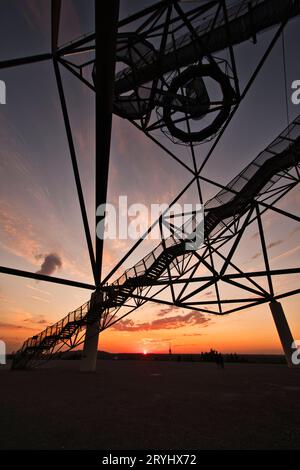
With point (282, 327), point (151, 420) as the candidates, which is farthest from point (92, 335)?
point (151, 420)

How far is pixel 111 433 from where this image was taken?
16.7 ft

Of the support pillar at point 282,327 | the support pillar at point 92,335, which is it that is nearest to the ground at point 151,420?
the support pillar at point 282,327

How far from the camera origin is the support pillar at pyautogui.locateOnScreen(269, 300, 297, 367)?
48.3ft

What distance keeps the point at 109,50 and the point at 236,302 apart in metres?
13.7

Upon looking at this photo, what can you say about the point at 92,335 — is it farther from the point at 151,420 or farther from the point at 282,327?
the point at 151,420

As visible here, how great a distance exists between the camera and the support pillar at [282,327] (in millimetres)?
14734

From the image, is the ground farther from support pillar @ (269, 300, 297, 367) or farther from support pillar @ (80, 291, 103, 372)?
support pillar @ (80, 291, 103, 372)

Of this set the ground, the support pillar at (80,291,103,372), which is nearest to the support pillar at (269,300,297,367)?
the ground

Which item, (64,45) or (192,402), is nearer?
(192,402)

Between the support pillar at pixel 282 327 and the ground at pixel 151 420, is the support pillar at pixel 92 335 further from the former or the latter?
the support pillar at pixel 282 327

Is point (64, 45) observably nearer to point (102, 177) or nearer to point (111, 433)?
point (102, 177)

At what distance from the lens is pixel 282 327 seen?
14914mm

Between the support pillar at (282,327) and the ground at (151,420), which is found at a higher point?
the support pillar at (282,327)
